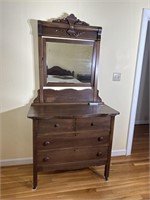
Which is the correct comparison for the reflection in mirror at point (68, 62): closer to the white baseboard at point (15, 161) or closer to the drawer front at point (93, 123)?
the drawer front at point (93, 123)

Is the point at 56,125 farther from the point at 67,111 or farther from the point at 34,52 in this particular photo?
the point at 34,52

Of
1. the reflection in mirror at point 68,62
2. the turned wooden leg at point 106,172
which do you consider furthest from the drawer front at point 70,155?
the reflection in mirror at point 68,62

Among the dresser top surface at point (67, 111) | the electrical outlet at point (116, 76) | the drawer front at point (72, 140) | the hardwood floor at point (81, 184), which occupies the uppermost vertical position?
the electrical outlet at point (116, 76)

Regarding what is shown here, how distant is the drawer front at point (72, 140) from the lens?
1889 mm

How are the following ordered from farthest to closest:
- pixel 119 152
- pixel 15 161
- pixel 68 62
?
1. pixel 119 152
2. pixel 15 161
3. pixel 68 62

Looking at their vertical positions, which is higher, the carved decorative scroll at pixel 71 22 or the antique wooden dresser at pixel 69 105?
the carved decorative scroll at pixel 71 22

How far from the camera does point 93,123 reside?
1.97 meters

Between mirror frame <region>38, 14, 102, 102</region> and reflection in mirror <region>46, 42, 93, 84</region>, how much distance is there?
0.15 feet

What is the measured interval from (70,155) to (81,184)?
1.27ft

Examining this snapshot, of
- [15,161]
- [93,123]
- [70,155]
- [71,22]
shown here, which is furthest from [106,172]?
[71,22]

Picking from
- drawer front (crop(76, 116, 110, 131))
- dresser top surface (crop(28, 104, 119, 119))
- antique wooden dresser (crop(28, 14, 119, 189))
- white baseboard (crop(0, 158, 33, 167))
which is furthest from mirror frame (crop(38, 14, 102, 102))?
white baseboard (crop(0, 158, 33, 167))

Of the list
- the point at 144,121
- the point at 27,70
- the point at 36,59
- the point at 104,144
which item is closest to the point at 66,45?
the point at 36,59

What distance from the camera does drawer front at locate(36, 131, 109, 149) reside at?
189 centimetres

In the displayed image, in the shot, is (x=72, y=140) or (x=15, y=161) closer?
(x=72, y=140)
